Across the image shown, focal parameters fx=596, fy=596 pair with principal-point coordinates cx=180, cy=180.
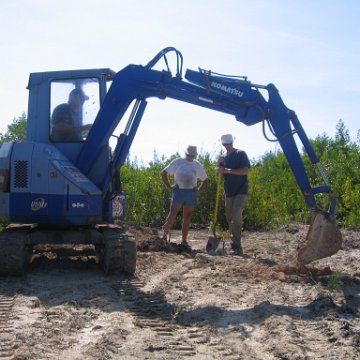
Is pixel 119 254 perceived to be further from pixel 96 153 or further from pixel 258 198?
pixel 258 198

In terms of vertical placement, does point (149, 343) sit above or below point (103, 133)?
below

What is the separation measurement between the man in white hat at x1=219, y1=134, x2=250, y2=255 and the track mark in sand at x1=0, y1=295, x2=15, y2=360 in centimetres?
469

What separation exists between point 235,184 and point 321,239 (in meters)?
3.02

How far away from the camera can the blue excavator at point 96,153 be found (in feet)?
26.3

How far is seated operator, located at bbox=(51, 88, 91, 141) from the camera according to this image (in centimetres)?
890

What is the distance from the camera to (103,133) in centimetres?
871

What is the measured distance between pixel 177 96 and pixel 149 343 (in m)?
3.97

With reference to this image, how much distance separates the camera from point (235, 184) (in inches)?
417

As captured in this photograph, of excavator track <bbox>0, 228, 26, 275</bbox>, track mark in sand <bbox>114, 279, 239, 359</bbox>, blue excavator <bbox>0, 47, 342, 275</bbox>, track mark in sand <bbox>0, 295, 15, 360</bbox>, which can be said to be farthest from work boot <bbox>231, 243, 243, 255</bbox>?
track mark in sand <bbox>0, 295, 15, 360</bbox>

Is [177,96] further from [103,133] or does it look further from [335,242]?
[335,242]

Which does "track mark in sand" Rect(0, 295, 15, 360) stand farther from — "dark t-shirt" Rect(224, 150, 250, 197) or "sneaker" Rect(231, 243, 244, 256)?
"dark t-shirt" Rect(224, 150, 250, 197)

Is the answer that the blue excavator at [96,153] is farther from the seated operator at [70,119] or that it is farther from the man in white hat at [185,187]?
the man in white hat at [185,187]

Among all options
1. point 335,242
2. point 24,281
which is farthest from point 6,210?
point 335,242

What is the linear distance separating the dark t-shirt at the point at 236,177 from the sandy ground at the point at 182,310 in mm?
1525
